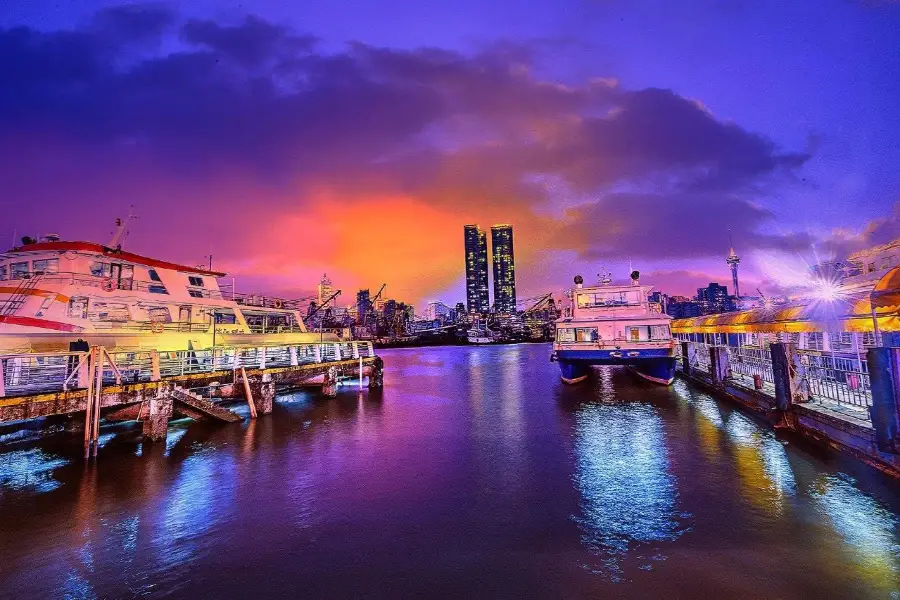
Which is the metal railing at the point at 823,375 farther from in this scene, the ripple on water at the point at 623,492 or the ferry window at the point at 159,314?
the ferry window at the point at 159,314

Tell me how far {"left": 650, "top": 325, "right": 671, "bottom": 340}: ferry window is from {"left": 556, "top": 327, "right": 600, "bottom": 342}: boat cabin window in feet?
12.9

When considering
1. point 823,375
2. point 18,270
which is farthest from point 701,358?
point 18,270

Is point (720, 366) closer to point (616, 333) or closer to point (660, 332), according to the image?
point (660, 332)

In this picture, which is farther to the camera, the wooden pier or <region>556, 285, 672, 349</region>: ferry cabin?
<region>556, 285, 672, 349</region>: ferry cabin

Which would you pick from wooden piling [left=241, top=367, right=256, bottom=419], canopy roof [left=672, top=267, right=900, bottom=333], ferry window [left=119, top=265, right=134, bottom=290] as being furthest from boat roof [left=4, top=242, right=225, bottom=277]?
canopy roof [left=672, top=267, right=900, bottom=333]

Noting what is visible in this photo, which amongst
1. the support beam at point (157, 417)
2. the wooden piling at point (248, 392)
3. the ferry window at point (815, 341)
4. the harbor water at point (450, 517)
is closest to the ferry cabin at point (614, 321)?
the ferry window at point (815, 341)

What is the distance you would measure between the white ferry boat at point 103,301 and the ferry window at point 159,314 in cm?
4

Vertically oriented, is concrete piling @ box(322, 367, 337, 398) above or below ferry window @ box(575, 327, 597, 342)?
below

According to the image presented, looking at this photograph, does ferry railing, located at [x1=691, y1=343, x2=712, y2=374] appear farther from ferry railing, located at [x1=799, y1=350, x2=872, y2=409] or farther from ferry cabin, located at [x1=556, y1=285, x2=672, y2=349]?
ferry railing, located at [x1=799, y1=350, x2=872, y2=409]

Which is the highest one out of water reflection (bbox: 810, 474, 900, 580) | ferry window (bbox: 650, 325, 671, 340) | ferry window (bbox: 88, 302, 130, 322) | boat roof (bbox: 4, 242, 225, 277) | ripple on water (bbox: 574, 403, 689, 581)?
boat roof (bbox: 4, 242, 225, 277)

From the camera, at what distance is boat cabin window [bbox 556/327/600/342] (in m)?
32.4

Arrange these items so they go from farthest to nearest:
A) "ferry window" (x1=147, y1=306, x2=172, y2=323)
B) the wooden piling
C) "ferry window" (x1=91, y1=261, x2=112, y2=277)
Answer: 1. "ferry window" (x1=147, y1=306, x2=172, y2=323)
2. "ferry window" (x1=91, y1=261, x2=112, y2=277)
3. the wooden piling

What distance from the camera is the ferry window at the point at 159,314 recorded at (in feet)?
98.3

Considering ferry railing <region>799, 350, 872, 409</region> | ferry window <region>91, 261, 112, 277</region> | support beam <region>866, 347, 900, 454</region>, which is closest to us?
support beam <region>866, 347, 900, 454</region>
